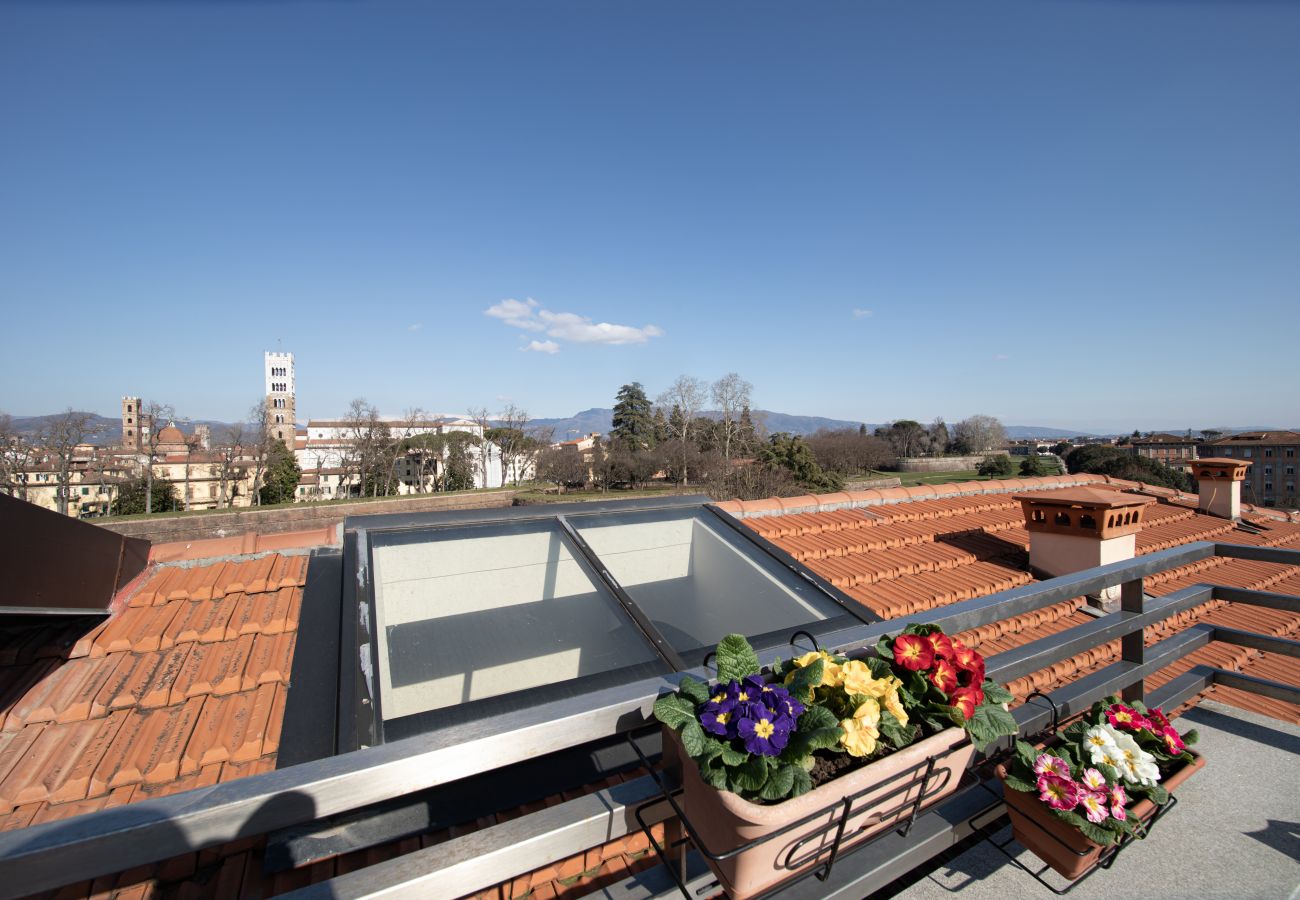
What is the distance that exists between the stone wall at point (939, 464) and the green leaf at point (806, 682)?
6884 cm

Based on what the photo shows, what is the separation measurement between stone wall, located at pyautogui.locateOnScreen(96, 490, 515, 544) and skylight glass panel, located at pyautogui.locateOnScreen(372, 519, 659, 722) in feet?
69.2

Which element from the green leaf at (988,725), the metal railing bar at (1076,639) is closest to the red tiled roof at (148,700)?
the green leaf at (988,725)

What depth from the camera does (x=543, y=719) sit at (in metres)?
0.96

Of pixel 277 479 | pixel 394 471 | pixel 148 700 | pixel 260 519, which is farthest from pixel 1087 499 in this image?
pixel 394 471

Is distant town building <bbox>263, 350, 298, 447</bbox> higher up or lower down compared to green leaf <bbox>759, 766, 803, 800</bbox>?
higher up

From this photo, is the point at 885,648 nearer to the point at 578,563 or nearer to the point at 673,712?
the point at 673,712

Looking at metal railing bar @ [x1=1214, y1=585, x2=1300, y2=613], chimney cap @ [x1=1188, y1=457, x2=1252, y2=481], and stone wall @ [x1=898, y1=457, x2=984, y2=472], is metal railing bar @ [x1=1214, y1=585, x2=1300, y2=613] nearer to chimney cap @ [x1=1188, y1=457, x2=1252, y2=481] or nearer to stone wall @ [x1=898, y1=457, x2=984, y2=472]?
chimney cap @ [x1=1188, y1=457, x2=1252, y2=481]

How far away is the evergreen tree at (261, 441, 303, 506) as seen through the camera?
36.2 meters

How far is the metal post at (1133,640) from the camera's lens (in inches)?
74.4

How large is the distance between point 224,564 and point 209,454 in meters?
44.4

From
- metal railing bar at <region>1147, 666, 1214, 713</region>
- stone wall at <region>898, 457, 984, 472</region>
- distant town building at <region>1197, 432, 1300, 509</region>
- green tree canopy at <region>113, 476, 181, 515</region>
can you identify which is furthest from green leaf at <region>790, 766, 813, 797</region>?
stone wall at <region>898, 457, 984, 472</region>

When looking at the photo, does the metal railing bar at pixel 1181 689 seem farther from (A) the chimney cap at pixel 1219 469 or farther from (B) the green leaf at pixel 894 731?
(A) the chimney cap at pixel 1219 469

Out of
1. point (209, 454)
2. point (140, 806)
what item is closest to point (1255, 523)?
point (140, 806)

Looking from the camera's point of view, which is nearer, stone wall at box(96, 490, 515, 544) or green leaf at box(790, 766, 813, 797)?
green leaf at box(790, 766, 813, 797)
